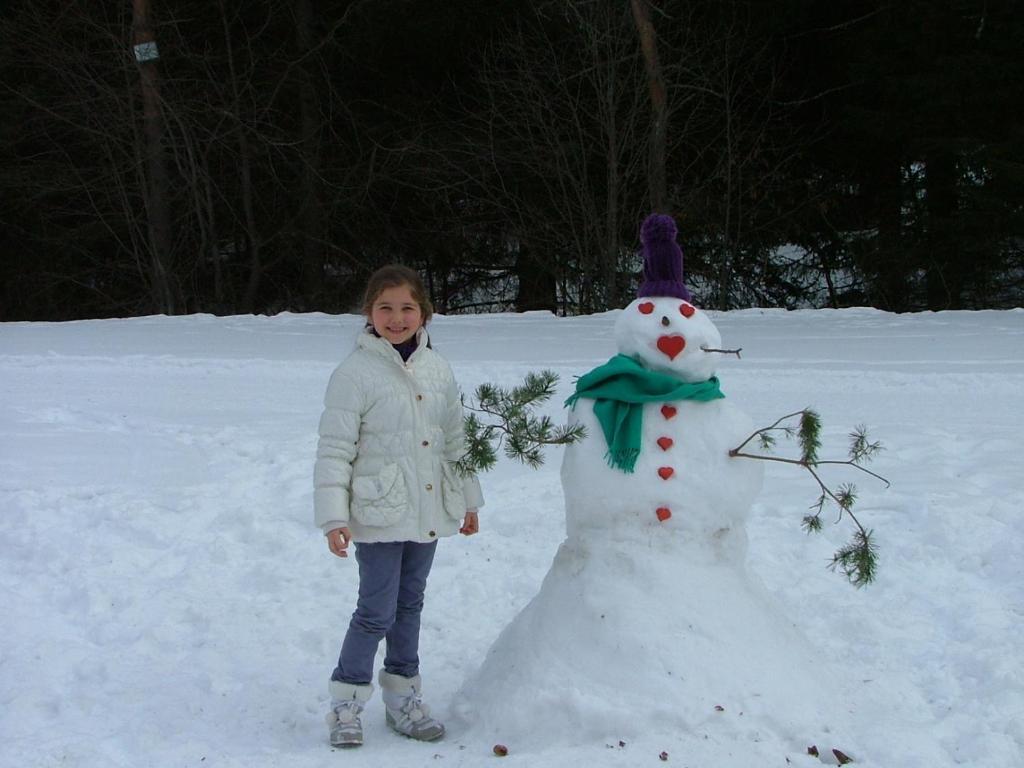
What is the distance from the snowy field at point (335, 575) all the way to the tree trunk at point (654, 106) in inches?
241

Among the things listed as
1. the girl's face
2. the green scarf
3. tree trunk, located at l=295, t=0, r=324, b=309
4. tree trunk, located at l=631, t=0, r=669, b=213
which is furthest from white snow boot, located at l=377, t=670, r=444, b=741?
tree trunk, located at l=295, t=0, r=324, b=309

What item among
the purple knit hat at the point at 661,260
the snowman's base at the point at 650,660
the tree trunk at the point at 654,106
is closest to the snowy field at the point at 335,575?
the snowman's base at the point at 650,660

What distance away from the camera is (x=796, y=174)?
15.1 metres

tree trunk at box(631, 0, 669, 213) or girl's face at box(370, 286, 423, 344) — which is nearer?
girl's face at box(370, 286, 423, 344)

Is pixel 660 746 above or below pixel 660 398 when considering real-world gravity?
below

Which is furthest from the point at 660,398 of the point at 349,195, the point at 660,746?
the point at 349,195

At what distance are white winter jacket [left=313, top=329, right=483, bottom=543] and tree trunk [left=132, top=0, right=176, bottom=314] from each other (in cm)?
1232

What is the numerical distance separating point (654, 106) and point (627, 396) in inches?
429

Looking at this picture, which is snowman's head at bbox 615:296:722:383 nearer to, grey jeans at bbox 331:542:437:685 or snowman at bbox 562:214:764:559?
snowman at bbox 562:214:764:559

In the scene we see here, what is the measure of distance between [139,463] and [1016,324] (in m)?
6.94

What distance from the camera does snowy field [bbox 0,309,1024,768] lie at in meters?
3.09

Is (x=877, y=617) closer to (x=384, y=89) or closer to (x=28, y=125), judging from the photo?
(x=384, y=89)

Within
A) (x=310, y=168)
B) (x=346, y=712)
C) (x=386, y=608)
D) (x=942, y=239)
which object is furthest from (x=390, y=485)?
(x=310, y=168)

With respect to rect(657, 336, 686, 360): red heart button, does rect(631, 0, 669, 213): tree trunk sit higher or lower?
higher
